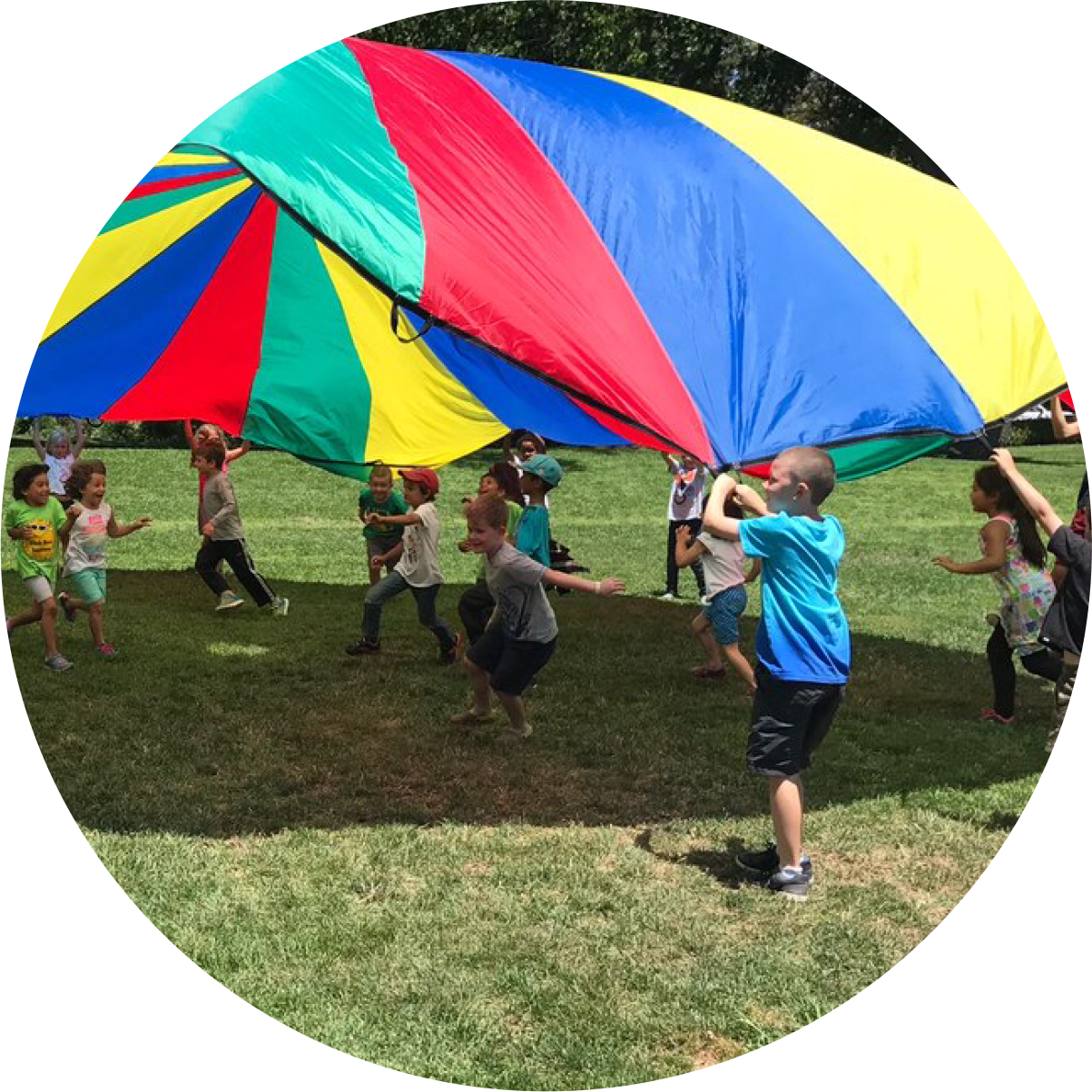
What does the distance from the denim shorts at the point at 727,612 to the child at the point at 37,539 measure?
415 cm

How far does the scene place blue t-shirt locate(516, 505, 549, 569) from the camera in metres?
8.35

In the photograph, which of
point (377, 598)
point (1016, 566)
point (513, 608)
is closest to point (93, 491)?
point (377, 598)

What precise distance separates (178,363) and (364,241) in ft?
16.5

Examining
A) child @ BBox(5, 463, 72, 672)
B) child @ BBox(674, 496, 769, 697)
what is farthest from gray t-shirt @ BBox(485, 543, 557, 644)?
child @ BBox(5, 463, 72, 672)

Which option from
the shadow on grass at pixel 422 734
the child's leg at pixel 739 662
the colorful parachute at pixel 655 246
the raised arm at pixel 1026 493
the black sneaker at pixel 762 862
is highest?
the colorful parachute at pixel 655 246

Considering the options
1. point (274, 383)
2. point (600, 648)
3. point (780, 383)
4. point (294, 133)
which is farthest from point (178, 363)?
point (780, 383)

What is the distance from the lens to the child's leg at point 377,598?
30.0 ft

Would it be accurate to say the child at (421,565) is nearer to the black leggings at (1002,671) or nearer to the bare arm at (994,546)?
the bare arm at (994,546)

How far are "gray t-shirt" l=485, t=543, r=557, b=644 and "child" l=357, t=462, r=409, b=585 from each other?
2847mm

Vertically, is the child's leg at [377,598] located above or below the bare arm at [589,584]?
below

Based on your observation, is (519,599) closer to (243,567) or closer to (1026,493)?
(1026,493)

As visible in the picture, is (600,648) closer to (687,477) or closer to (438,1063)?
(687,477)

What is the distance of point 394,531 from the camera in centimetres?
1073

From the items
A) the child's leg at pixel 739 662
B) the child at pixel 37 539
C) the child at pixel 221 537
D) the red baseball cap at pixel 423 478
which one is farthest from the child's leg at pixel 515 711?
the child at pixel 221 537
